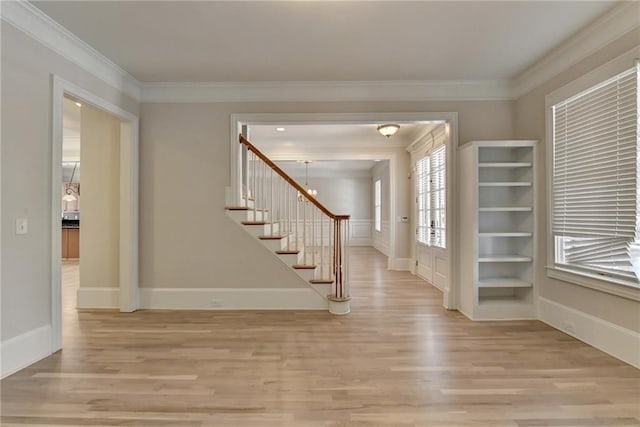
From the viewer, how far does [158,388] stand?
84.0 inches

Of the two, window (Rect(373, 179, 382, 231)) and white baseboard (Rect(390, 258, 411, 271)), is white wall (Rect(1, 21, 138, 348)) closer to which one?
white baseboard (Rect(390, 258, 411, 271))

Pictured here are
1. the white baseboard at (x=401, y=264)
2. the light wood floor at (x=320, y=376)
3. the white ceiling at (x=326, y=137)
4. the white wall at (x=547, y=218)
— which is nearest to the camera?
the light wood floor at (x=320, y=376)

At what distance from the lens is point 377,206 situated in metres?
10.8

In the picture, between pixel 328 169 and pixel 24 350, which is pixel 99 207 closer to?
pixel 24 350

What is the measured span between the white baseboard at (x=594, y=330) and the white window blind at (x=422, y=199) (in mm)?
2519

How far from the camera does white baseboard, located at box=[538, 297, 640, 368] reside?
248cm

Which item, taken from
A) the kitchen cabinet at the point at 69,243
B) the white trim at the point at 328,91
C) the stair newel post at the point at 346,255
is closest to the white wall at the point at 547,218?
the white trim at the point at 328,91

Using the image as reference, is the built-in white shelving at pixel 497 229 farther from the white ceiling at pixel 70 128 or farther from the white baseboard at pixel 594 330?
the white ceiling at pixel 70 128

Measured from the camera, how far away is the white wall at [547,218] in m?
2.54

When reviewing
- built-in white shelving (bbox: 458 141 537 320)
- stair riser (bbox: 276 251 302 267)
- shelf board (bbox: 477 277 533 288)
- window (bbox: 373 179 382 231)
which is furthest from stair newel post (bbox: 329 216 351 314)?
window (bbox: 373 179 382 231)

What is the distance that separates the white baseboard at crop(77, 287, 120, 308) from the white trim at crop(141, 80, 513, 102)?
241 cm

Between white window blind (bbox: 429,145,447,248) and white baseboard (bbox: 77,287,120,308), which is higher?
white window blind (bbox: 429,145,447,248)

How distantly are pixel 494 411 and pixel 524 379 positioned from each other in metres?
0.55

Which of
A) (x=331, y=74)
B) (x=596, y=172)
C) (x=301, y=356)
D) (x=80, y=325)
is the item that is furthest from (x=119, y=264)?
(x=596, y=172)
